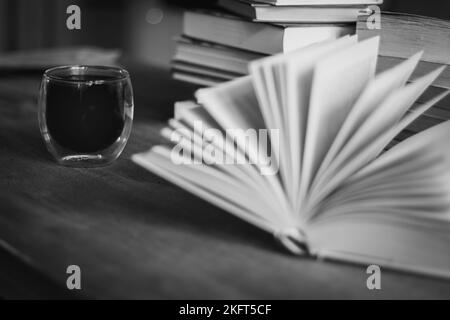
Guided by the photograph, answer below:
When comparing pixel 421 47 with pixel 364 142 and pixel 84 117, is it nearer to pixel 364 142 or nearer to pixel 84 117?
pixel 364 142

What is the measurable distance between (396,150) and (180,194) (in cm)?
25

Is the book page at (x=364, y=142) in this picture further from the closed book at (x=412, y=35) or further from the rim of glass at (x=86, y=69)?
the rim of glass at (x=86, y=69)

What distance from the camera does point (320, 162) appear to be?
651 millimetres

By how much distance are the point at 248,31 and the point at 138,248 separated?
50 cm

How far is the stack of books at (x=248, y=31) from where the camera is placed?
923mm

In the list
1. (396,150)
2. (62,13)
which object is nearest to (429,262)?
(396,150)

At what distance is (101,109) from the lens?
79cm

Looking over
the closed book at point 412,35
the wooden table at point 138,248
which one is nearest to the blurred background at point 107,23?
the closed book at point 412,35

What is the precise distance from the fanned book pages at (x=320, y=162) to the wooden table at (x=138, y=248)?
1.1 inches

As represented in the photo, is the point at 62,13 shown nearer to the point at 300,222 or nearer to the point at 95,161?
the point at 95,161

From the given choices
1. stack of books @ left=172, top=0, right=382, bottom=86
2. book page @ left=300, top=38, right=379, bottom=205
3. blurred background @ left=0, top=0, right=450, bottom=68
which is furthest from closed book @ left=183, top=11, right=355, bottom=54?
blurred background @ left=0, top=0, right=450, bottom=68

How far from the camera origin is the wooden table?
518 mm
